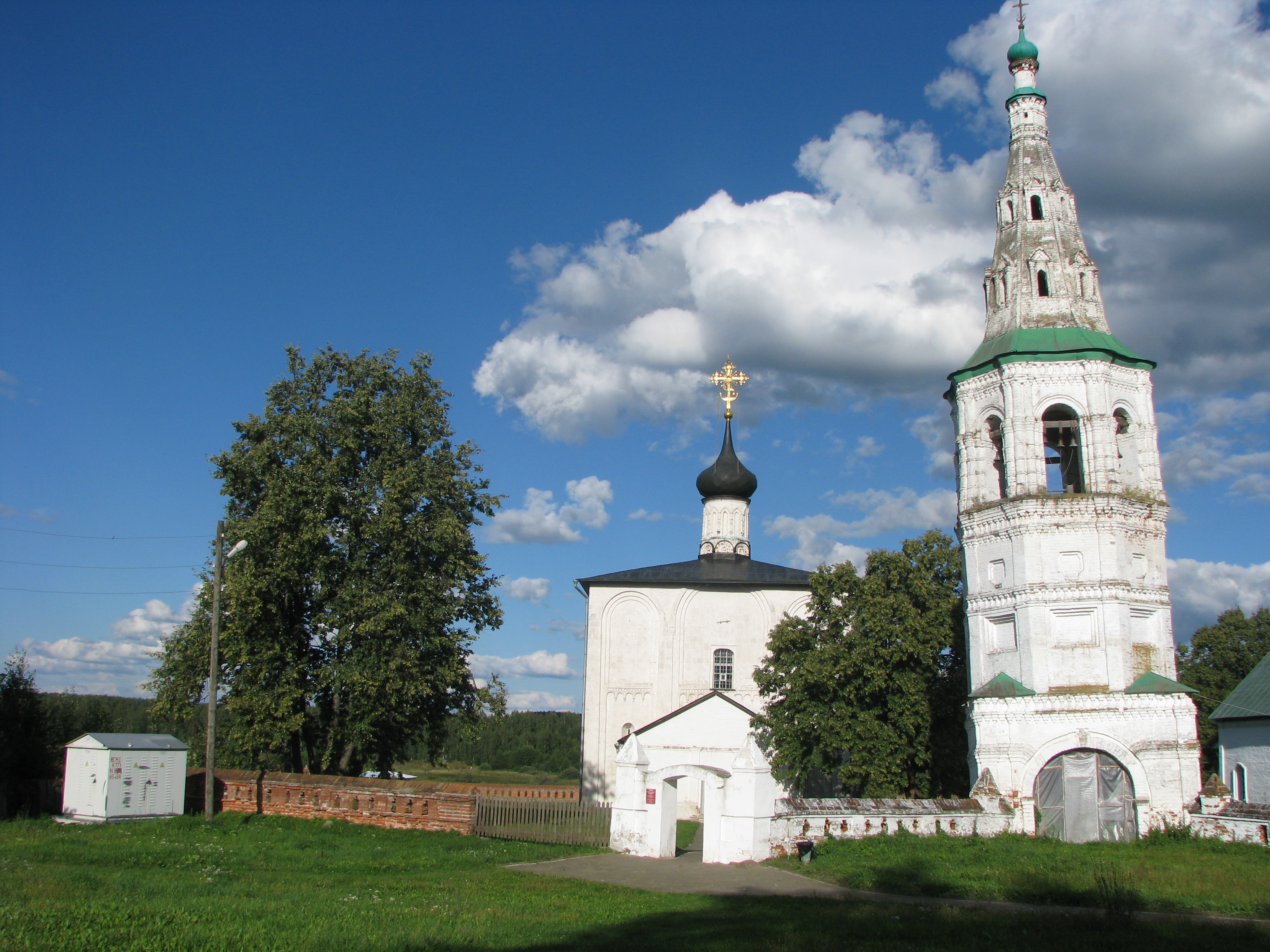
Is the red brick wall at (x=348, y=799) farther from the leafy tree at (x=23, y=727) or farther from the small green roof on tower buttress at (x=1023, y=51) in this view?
the small green roof on tower buttress at (x=1023, y=51)

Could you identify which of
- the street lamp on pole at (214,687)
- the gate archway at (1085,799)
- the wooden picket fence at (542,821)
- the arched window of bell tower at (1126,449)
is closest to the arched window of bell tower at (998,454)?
the arched window of bell tower at (1126,449)

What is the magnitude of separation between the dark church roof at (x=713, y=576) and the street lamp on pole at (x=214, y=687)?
16226 mm

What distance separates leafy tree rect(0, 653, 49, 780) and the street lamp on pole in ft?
23.6

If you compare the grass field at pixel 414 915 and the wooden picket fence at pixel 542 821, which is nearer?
the grass field at pixel 414 915

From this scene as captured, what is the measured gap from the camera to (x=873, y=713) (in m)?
23.4

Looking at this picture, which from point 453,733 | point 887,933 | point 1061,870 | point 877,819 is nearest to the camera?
point 887,933

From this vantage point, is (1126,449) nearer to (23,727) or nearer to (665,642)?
(665,642)

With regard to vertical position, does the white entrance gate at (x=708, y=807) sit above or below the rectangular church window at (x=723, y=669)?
below

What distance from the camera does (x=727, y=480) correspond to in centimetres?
3819

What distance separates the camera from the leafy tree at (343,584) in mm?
20938

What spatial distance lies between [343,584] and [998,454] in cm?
1515

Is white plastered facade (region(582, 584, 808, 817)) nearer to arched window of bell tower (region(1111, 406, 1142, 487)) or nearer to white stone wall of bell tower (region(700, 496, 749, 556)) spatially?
white stone wall of bell tower (region(700, 496, 749, 556))

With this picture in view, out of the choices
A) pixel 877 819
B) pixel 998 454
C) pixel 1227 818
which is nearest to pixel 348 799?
pixel 877 819

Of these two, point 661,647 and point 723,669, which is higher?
point 661,647
